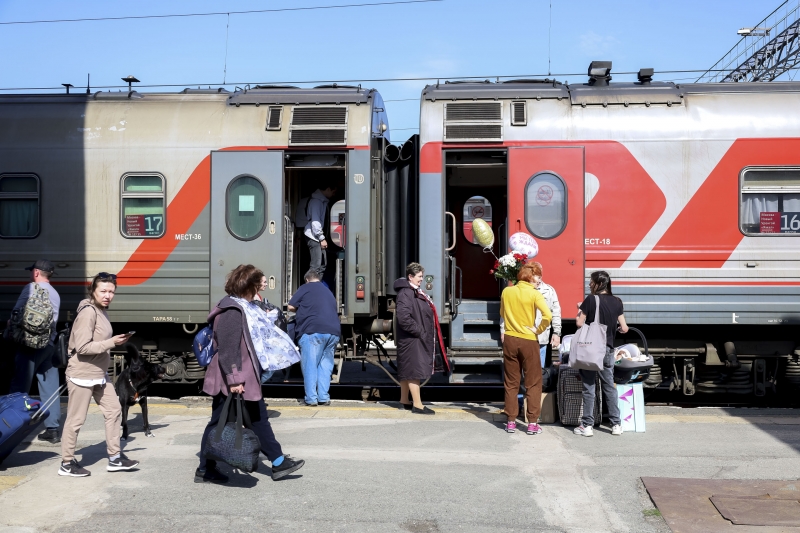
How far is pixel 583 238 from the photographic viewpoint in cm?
1060

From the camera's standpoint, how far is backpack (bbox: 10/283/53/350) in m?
8.20

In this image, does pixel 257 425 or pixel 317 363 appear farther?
pixel 317 363

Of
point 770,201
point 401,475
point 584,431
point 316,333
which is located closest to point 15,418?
point 401,475

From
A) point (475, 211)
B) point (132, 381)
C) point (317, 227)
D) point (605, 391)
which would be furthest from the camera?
point (475, 211)

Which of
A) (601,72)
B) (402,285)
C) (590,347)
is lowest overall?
(590,347)

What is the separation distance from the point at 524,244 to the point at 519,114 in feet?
5.94

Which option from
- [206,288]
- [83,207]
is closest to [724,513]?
[206,288]

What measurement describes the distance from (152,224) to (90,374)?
14.7ft

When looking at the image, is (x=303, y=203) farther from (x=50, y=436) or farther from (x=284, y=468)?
(x=284, y=468)

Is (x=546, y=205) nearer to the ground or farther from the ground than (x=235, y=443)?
farther from the ground

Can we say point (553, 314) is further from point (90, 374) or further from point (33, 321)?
point (33, 321)

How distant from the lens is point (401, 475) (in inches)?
280

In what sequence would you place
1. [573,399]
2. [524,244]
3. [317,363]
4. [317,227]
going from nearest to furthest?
[573,399]
[524,244]
[317,363]
[317,227]

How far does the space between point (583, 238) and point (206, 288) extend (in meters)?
4.81
